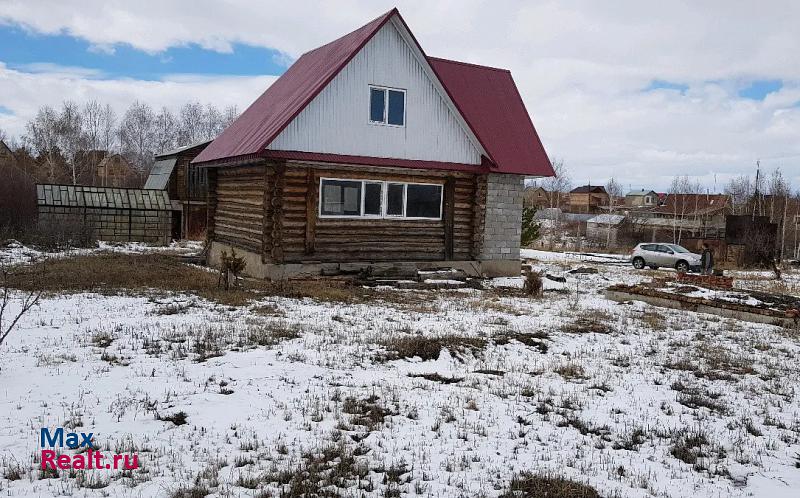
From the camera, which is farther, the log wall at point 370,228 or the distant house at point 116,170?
the distant house at point 116,170

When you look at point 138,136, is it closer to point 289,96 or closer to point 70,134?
point 70,134

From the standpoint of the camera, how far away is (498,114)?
21359 mm

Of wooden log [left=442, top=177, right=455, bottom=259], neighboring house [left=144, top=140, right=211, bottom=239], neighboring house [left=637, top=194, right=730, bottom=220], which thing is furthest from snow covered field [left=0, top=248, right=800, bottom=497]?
neighboring house [left=637, top=194, right=730, bottom=220]

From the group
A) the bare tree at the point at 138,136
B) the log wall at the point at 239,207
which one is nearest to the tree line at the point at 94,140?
the bare tree at the point at 138,136

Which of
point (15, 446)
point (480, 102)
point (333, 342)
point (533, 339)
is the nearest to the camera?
point (15, 446)

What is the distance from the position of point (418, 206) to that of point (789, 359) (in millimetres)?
11075

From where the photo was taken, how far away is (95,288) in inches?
547

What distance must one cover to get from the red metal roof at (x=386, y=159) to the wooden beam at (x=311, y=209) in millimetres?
764

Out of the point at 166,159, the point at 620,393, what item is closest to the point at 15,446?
the point at 620,393

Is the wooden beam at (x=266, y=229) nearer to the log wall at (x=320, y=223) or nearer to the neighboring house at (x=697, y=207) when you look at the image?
→ the log wall at (x=320, y=223)

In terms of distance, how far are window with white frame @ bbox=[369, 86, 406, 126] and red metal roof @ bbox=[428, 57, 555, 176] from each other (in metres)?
2.50

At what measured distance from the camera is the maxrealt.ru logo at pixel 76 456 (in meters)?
5.00

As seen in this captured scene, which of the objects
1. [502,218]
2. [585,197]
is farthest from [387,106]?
[585,197]

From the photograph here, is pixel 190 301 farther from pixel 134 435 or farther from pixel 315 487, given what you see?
pixel 315 487
